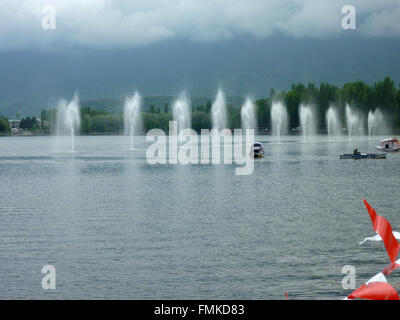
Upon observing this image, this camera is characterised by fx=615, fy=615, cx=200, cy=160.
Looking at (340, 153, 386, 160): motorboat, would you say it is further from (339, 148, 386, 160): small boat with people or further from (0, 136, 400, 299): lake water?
(0, 136, 400, 299): lake water

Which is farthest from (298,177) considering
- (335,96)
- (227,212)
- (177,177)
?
(335,96)

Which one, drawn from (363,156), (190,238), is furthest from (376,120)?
(190,238)

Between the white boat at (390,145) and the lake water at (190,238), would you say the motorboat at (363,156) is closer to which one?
the white boat at (390,145)

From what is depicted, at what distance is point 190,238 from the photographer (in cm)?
2391

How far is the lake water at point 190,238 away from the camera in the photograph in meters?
16.6

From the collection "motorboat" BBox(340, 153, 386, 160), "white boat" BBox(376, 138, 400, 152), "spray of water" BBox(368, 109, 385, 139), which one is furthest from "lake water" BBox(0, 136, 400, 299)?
"spray of water" BBox(368, 109, 385, 139)

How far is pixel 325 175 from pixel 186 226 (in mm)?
→ 32187

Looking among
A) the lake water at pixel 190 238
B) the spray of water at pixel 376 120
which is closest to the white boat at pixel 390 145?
the lake water at pixel 190 238

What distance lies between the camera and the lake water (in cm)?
1658

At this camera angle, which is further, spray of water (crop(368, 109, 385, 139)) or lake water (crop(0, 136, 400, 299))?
spray of water (crop(368, 109, 385, 139))

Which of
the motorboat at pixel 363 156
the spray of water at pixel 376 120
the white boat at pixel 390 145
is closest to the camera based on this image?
the motorboat at pixel 363 156

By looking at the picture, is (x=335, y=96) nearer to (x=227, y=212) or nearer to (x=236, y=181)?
(x=236, y=181)

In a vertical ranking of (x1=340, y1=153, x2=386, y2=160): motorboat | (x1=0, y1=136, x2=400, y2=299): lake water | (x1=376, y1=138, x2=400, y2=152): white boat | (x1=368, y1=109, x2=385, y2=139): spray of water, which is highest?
(x1=368, y1=109, x2=385, y2=139): spray of water
